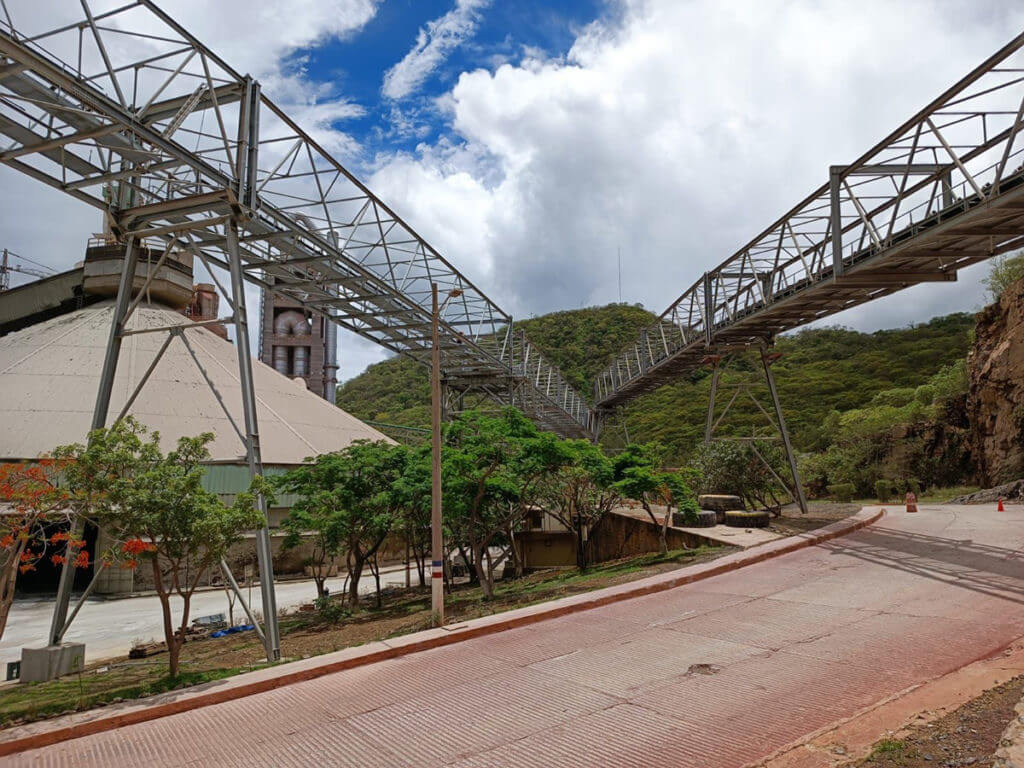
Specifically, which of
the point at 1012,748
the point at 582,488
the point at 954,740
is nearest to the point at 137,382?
the point at 582,488

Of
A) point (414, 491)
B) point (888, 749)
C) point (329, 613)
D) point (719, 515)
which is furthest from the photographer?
point (719, 515)

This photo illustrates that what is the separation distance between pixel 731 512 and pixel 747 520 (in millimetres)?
1044

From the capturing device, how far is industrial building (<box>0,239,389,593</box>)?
2984 cm

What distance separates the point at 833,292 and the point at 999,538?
7742 mm

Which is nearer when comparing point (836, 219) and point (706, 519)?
point (836, 219)

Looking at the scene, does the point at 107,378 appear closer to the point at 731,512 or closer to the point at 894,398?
the point at 731,512

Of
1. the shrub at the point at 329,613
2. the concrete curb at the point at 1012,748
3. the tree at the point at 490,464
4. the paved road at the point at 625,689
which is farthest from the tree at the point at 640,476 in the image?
the concrete curb at the point at 1012,748

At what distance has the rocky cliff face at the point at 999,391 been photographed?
3291 cm

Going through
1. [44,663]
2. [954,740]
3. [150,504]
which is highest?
[150,504]

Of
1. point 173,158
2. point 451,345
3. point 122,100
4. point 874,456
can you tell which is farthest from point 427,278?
point 874,456

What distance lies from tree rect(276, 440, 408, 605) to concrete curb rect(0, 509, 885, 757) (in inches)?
345

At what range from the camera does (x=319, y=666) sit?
9547mm

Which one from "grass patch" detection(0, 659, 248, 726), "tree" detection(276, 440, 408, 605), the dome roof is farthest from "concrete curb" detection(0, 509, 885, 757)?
the dome roof

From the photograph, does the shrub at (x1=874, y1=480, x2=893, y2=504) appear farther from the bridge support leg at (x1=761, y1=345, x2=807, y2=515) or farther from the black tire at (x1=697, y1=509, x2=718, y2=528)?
the black tire at (x1=697, y1=509, x2=718, y2=528)
